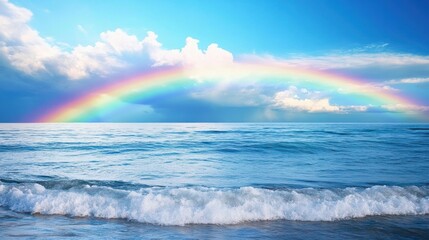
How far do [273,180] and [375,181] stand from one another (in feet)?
15.4

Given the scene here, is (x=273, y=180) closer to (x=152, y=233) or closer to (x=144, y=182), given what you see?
(x=144, y=182)

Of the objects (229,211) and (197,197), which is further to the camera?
(197,197)

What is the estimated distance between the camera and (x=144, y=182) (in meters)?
13.9

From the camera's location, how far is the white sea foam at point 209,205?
8305 millimetres

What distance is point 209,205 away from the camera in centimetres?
862

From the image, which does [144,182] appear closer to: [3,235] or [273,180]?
[273,180]

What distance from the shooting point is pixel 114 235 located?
6.89 m

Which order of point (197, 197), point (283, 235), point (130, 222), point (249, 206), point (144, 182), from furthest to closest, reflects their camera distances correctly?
point (144, 182)
point (197, 197)
point (249, 206)
point (130, 222)
point (283, 235)

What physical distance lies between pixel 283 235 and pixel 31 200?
24.8 ft

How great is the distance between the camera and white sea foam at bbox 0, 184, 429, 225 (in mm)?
8305

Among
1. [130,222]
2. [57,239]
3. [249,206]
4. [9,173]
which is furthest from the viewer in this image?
[9,173]

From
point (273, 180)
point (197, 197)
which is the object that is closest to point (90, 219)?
point (197, 197)

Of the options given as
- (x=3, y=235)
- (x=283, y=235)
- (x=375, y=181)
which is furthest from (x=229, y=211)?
(x=375, y=181)

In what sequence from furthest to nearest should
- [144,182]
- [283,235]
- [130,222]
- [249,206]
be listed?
[144,182] < [249,206] < [130,222] < [283,235]
